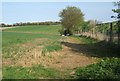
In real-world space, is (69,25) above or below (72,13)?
below

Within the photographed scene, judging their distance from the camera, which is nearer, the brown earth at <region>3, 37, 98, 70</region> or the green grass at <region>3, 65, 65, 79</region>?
the green grass at <region>3, 65, 65, 79</region>

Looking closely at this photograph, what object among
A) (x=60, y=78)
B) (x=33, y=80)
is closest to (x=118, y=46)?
(x=60, y=78)

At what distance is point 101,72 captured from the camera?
4.93 m

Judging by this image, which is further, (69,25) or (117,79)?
(69,25)

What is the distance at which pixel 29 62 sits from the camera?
6.87 meters

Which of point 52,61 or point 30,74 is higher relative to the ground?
point 30,74

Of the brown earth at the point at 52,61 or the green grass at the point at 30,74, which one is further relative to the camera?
the brown earth at the point at 52,61

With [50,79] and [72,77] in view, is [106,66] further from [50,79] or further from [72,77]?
[50,79]

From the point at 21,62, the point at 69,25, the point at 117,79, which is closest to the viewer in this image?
the point at 117,79

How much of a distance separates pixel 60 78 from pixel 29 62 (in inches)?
94.2

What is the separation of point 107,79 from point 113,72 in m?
0.65

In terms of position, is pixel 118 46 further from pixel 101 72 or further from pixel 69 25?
pixel 69 25

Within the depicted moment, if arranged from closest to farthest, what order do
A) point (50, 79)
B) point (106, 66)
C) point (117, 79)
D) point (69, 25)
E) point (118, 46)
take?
point (117, 79), point (50, 79), point (106, 66), point (118, 46), point (69, 25)

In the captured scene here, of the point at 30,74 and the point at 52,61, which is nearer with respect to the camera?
the point at 30,74
